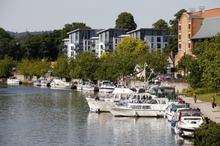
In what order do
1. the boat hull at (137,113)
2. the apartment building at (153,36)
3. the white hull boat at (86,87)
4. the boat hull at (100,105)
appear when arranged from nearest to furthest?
the boat hull at (137,113) → the boat hull at (100,105) → the white hull boat at (86,87) → the apartment building at (153,36)

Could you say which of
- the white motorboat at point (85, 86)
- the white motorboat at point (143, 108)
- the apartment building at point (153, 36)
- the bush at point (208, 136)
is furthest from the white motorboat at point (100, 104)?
the apartment building at point (153, 36)

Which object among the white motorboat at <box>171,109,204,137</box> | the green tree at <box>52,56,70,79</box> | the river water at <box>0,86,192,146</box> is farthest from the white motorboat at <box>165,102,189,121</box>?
the green tree at <box>52,56,70,79</box>

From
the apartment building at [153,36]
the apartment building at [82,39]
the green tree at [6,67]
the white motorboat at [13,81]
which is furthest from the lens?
the apartment building at [82,39]

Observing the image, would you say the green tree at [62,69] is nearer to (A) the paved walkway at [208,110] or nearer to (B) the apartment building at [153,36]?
(B) the apartment building at [153,36]

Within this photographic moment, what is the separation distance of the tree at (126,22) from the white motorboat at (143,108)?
109m

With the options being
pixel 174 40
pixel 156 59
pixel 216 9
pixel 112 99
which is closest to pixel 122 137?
pixel 112 99

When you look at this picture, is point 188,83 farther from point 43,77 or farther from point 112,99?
point 43,77

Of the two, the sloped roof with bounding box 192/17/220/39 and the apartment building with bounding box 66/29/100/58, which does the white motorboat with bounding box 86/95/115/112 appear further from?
the apartment building with bounding box 66/29/100/58

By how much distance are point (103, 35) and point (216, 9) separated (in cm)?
6016

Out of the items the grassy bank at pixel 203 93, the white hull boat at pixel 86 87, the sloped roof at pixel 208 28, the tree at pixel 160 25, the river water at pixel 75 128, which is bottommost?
the river water at pixel 75 128

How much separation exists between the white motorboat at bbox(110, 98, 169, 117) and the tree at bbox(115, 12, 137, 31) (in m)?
109

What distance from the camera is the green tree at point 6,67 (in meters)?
187

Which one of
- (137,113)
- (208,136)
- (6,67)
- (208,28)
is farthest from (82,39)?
(208,136)

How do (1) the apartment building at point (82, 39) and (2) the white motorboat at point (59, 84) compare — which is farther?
(1) the apartment building at point (82, 39)
